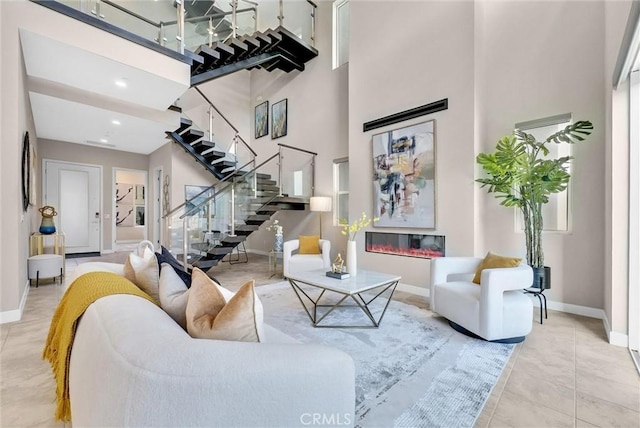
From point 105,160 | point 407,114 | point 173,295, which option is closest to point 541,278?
point 407,114

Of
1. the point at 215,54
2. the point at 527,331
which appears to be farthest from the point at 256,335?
the point at 215,54

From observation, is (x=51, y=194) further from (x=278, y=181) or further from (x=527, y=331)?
(x=527, y=331)

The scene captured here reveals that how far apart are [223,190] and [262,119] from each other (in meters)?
3.64

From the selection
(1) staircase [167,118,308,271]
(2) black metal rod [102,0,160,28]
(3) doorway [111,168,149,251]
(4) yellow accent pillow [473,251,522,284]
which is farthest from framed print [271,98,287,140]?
(3) doorway [111,168,149,251]

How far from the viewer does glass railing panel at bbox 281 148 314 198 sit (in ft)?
21.5

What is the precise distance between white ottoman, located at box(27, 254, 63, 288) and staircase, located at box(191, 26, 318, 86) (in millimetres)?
3605

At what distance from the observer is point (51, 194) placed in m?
6.86

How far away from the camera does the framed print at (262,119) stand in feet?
26.1

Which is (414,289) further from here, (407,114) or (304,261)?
(407,114)

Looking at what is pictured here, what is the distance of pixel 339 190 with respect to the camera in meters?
6.10

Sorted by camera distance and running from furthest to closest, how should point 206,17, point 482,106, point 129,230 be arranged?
1. point 129,230
2. point 206,17
3. point 482,106

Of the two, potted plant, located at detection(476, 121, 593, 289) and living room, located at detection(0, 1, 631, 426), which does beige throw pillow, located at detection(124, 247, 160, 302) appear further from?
potted plant, located at detection(476, 121, 593, 289)

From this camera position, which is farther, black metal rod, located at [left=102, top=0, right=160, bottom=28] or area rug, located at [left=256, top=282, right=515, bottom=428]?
black metal rod, located at [left=102, top=0, right=160, bottom=28]

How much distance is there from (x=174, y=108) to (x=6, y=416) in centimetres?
549
